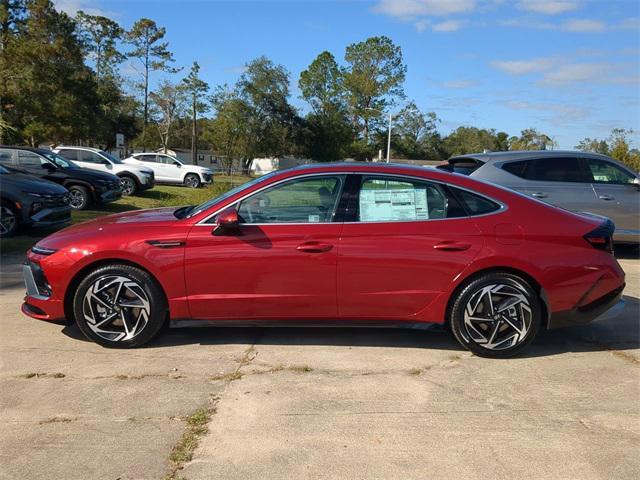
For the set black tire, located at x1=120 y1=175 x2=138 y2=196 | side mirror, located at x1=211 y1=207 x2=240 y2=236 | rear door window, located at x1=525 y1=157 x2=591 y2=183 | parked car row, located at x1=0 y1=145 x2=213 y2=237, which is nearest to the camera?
side mirror, located at x1=211 y1=207 x2=240 y2=236

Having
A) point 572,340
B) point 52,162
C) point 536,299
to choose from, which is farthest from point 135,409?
point 52,162

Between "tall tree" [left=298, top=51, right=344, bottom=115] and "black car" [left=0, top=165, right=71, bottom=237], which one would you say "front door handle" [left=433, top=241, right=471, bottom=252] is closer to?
"black car" [left=0, top=165, right=71, bottom=237]

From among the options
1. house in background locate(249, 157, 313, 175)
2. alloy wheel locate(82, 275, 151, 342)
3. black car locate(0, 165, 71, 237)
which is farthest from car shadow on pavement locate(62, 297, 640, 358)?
house in background locate(249, 157, 313, 175)

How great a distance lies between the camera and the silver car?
28.7 feet

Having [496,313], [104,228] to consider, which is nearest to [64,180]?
[104,228]

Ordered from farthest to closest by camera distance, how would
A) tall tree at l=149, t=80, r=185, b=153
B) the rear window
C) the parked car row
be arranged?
tall tree at l=149, t=80, r=185, b=153, the parked car row, the rear window

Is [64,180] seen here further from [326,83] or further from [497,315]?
[326,83]

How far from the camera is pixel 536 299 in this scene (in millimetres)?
4262

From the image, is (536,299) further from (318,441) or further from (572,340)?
(318,441)

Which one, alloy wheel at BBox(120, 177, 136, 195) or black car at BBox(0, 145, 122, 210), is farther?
alloy wheel at BBox(120, 177, 136, 195)

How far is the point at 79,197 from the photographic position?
13438 mm

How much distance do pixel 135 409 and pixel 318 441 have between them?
1.21 metres

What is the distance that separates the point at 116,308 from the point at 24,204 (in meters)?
5.84

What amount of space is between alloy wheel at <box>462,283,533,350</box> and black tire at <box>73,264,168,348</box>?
2.48 m
